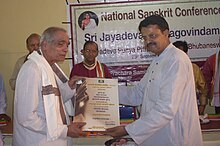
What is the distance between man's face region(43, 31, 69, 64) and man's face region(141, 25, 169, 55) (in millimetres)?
540

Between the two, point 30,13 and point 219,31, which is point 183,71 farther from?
point 30,13

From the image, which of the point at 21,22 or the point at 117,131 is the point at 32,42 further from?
the point at 117,131

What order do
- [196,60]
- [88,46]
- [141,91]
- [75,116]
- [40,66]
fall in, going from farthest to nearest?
[196,60] → [88,46] → [141,91] → [75,116] → [40,66]

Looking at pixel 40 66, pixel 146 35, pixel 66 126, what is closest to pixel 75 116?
pixel 66 126

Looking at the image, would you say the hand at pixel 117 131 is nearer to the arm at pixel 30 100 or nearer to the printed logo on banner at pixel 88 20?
the arm at pixel 30 100

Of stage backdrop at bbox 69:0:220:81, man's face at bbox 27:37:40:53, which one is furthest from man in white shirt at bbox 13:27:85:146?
stage backdrop at bbox 69:0:220:81

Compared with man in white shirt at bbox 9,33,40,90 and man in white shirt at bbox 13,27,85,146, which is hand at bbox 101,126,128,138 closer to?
man in white shirt at bbox 13,27,85,146

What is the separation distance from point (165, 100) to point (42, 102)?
80 centimetres

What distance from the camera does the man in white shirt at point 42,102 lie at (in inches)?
87.2

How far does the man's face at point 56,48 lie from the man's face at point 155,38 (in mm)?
540

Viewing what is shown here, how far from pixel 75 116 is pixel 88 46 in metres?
2.42

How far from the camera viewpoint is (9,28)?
5.75 metres

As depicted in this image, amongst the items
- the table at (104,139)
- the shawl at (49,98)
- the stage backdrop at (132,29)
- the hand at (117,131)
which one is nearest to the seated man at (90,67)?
the stage backdrop at (132,29)

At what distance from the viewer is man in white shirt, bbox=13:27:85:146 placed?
2215 mm
